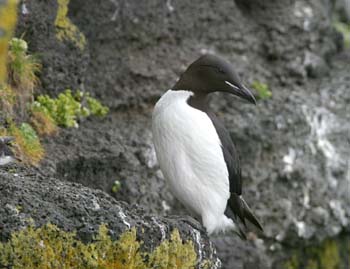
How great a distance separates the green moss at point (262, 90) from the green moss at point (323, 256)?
1.50 meters

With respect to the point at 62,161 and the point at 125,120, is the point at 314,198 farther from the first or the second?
the point at 62,161

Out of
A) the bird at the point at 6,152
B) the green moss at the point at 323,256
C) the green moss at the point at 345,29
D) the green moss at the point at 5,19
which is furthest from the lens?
the green moss at the point at 345,29

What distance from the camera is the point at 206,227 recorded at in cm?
547

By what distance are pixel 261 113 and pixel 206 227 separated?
2548mm

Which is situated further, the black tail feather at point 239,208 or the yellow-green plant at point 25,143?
the black tail feather at point 239,208

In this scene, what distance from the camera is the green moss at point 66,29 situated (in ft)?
21.9

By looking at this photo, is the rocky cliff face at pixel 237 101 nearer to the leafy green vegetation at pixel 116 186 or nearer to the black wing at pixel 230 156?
the leafy green vegetation at pixel 116 186

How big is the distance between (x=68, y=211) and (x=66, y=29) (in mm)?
2821

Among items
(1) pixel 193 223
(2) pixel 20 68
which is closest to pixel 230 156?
(1) pixel 193 223

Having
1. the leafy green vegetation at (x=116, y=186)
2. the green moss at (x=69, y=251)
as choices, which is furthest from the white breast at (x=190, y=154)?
the leafy green vegetation at (x=116, y=186)

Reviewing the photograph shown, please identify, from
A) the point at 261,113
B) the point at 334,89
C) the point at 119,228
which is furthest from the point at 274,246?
the point at 119,228

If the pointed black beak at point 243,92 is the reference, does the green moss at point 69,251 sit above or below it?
below

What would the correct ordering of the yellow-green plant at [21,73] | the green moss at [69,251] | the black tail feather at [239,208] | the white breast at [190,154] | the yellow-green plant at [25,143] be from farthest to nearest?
1. the yellow-green plant at [21,73]
2. the black tail feather at [239,208]
3. the yellow-green plant at [25,143]
4. the white breast at [190,154]
5. the green moss at [69,251]

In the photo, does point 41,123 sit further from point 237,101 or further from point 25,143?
point 237,101
